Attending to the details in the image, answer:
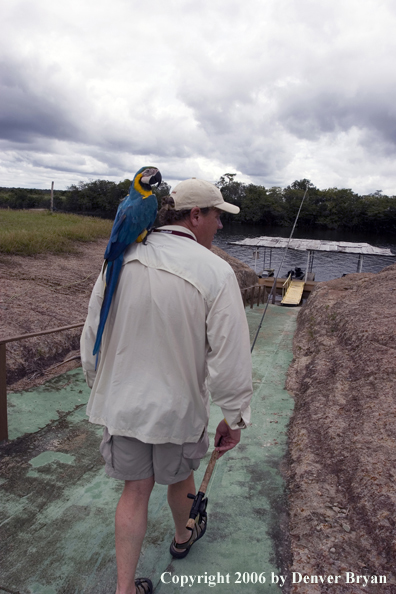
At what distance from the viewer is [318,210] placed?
8350 cm

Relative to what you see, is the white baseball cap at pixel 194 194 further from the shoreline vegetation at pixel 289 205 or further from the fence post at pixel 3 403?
the shoreline vegetation at pixel 289 205

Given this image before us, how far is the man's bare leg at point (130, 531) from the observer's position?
5.19 ft

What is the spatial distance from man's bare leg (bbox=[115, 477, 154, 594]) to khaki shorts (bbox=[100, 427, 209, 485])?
6cm

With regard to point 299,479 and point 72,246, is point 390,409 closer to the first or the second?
point 299,479

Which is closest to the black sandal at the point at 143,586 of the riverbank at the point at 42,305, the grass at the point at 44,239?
the riverbank at the point at 42,305

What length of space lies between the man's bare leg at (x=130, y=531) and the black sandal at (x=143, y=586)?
0.26ft

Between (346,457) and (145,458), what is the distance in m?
1.71

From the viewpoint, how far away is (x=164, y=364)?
1549mm

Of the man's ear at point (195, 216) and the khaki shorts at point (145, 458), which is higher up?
the man's ear at point (195, 216)

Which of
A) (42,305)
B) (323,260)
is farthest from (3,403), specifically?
Result: (323,260)

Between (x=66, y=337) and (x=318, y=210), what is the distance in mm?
84327

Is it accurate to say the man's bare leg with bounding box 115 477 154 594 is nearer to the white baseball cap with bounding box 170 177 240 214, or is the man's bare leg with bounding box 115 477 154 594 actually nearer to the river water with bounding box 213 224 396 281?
the white baseball cap with bounding box 170 177 240 214

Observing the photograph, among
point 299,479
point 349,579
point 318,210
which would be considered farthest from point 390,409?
point 318,210

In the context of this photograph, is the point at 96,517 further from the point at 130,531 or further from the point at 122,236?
the point at 122,236
